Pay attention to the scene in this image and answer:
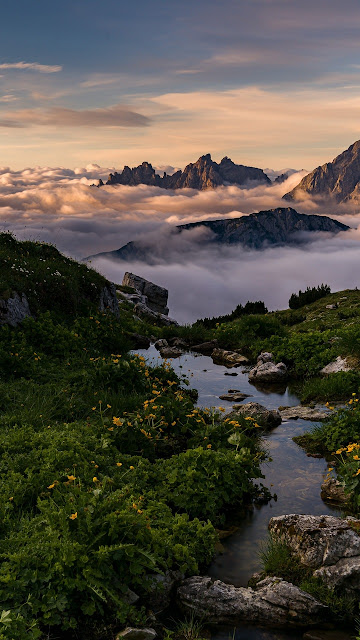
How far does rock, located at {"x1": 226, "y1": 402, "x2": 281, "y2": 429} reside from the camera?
13.8m

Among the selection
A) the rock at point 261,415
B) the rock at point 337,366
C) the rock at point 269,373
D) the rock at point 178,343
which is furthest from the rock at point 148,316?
the rock at point 261,415

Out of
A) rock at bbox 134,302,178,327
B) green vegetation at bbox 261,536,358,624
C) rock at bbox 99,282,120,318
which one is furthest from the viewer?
rock at bbox 134,302,178,327

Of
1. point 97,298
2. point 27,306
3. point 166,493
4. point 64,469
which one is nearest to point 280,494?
point 166,493

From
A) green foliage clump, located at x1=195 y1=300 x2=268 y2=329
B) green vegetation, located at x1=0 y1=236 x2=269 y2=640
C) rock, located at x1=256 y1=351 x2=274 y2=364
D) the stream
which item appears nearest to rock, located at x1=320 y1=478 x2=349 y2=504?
the stream

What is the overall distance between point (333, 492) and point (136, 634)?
17.3 feet

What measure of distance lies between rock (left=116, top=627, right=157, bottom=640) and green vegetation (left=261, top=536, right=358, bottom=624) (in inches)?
86.7

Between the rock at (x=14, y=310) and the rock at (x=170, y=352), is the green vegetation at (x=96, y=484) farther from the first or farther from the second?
the rock at (x=170, y=352)

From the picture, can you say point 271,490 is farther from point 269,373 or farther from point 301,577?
point 269,373

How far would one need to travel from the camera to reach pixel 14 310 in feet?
55.7

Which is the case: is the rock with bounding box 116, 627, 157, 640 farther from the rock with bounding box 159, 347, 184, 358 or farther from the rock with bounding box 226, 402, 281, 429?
the rock with bounding box 159, 347, 184, 358

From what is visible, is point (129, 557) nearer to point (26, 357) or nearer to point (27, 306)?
point (26, 357)

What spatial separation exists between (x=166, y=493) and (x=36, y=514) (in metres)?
2.42

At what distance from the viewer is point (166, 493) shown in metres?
8.97

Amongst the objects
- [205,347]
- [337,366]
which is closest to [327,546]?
[337,366]
